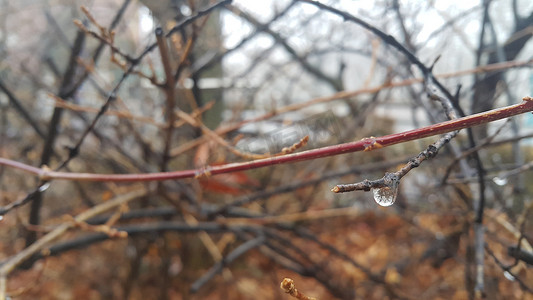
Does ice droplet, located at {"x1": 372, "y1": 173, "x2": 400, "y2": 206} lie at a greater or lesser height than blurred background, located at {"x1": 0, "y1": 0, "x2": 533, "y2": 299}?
lesser

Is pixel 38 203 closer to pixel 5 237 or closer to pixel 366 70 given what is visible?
pixel 5 237

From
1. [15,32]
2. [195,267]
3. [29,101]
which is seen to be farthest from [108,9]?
[195,267]

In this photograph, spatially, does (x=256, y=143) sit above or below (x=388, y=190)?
above

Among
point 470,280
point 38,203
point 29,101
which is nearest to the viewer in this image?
point 470,280

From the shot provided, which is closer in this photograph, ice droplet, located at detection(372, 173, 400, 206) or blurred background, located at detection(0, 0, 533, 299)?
ice droplet, located at detection(372, 173, 400, 206)

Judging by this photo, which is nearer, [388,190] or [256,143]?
[388,190]
